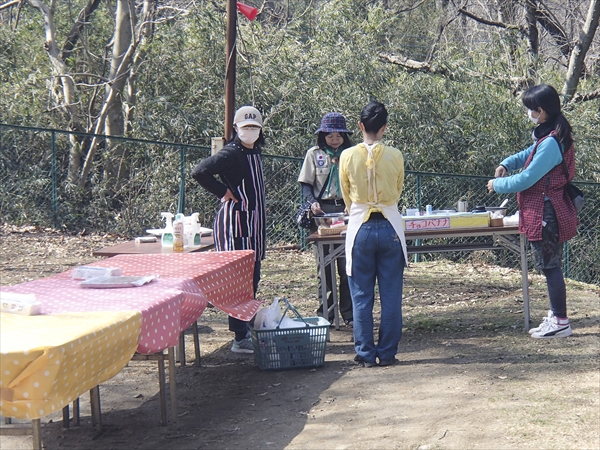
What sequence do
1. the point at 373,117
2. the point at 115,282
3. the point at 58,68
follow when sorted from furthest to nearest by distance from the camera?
the point at 58,68 < the point at 373,117 < the point at 115,282

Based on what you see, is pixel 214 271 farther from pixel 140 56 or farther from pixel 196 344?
pixel 140 56

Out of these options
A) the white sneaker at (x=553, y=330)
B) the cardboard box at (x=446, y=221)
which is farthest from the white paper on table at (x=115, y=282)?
the white sneaker at (x=553, y=330)

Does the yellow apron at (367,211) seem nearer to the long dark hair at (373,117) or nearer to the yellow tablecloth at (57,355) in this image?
the long dark hair at (373,117)

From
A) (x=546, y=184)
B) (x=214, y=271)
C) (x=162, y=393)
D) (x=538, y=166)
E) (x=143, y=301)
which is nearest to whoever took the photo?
(x=143, y=301)

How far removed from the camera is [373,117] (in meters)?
5.75

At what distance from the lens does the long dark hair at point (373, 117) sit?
5742 mm

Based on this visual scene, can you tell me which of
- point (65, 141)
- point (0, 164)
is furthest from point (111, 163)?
point (0, 164)

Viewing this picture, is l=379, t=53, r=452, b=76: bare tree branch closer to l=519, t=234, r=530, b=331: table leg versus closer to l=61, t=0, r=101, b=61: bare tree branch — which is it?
l=61, t=0, r=101, b=61: bare tree branch

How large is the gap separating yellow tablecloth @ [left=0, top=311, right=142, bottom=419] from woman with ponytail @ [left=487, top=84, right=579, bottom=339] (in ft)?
11.0

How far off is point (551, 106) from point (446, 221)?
46.7 inches

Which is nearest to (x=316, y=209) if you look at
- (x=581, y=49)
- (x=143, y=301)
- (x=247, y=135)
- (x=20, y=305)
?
(x=247, y=135)

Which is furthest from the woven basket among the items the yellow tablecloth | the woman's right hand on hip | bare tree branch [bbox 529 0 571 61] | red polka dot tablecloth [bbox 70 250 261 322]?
bare tree branch [bbox 529 0 571 61]

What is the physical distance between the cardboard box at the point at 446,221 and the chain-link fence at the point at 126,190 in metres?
4.94

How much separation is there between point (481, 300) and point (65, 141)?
25.5 feet
